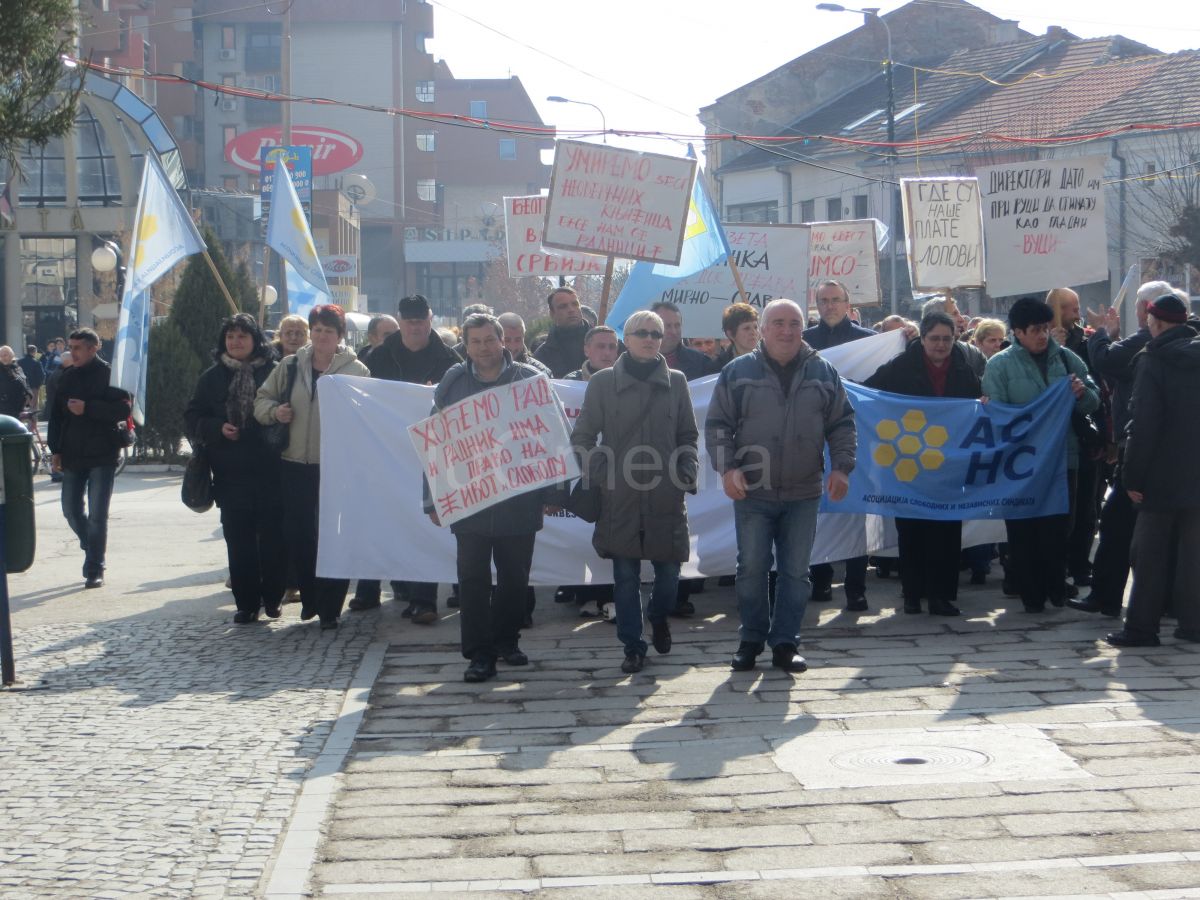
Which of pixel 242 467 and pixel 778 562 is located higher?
pixel 242 467

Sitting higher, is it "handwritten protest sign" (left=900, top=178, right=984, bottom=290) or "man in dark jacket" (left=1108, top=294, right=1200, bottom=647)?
"handwritten protest sign" (left=900, top=178, right=984, bottom=290)

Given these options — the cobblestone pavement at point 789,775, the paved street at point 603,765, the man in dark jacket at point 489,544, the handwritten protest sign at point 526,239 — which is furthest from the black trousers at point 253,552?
the handwritten protest sign at point 526,239

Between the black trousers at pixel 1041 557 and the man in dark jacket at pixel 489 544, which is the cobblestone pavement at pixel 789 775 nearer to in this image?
the man in dark jacket at pixel 489 544

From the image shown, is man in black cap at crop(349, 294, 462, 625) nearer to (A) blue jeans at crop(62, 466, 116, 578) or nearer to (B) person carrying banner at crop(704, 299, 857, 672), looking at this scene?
(A) blue jeans at crop(62, 466, 116, 578)

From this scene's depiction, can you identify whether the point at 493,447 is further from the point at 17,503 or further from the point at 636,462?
the point at 17,503

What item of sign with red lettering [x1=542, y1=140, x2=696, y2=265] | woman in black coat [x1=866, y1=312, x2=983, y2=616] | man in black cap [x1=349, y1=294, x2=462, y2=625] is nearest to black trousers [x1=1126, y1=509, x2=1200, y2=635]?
woman in black coat [x1=866, y1=312, x2=983, y2=616]

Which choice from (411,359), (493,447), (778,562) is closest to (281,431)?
(411,359)

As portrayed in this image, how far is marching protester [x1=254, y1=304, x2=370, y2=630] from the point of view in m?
9.37

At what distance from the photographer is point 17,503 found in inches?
318

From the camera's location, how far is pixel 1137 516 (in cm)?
862

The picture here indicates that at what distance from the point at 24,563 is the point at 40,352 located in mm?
36846

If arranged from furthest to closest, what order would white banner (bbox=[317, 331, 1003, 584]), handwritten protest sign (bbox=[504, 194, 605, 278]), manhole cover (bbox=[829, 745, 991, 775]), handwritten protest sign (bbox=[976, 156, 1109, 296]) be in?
handwritten protest sign (bbox=[504, 194, 605, 278])
handwritten protest sign (bbox=[976, 156, 1109, 296])
white banner (bbox=[317, 331, 1003, 584])
manhole cover (bbox=[829, 745, 991, 775])

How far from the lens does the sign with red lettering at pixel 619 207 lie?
38.8ft

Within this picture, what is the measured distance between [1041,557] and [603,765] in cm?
425
